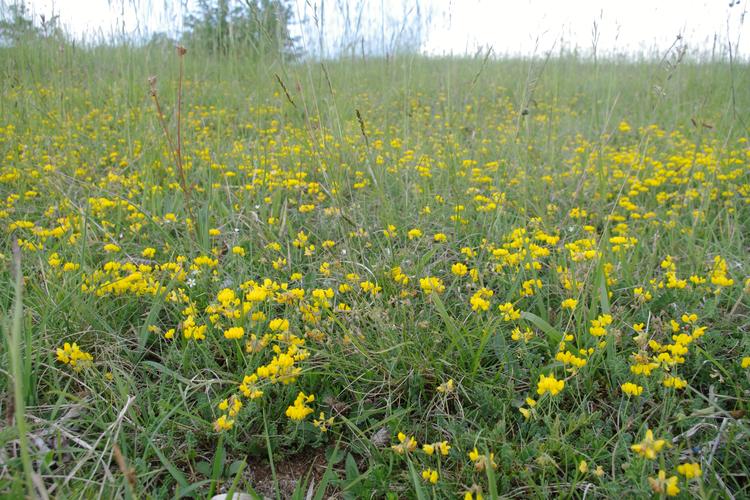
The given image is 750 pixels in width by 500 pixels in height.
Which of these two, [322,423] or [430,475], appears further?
[322,423]

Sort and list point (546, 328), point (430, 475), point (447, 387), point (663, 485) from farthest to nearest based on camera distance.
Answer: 1. point (546, 328)
2. point (447, 387)
3. point (430, 475)
4. point (663, 485)

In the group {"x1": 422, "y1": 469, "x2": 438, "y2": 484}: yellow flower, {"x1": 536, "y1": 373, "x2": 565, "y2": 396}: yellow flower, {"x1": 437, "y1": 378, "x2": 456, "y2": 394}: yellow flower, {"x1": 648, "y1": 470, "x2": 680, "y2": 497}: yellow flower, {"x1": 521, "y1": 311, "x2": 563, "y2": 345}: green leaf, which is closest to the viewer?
{"x1": 648, "y1": 470, "x2": 680, "y2": 497}: yellow flower

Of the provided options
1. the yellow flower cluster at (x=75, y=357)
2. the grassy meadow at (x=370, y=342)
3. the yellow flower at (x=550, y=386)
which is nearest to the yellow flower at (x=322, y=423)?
the grassy meadow at (x=370, y=342)

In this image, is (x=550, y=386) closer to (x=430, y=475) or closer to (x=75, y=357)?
(x=430, y=475)

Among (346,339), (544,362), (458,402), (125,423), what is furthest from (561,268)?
(125,423)

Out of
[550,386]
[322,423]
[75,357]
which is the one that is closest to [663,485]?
[550,386]

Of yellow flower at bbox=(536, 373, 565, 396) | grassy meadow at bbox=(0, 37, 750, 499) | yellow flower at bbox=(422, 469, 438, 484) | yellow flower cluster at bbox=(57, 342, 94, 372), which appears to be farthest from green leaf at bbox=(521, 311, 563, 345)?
yellow flower cluster at bbox=(57, 342, 94, 372)

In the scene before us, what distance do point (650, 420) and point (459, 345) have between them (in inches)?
23.5

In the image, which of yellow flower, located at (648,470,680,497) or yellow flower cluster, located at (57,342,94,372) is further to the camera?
yellow flower cluster, located at (57,342,94,372)

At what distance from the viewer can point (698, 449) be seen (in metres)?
1.40

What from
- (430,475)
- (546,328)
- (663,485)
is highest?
(546,328)

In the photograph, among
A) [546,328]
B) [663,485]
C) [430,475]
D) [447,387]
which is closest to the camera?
[663,485]

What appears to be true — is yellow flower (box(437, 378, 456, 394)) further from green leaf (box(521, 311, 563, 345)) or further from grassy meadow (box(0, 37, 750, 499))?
green leaf (box(521, 311, 563, 345))

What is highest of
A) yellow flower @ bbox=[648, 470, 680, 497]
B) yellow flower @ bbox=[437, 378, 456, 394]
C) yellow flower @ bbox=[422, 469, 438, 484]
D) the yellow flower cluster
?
the yellow flower cluster
